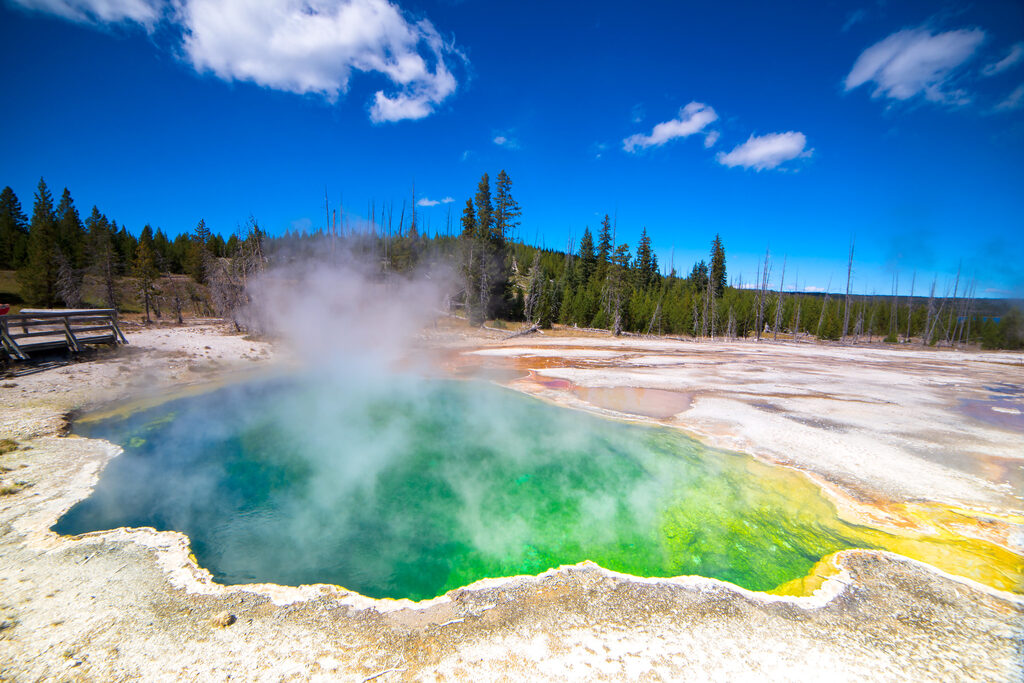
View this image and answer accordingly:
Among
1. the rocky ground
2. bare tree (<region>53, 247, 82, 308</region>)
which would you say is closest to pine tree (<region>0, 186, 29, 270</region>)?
bare tree (<region>53, 247, 82, 308</region>)

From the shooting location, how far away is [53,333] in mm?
10344

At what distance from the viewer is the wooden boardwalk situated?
891cm

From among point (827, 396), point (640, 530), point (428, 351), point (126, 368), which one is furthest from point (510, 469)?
point (428, 351)

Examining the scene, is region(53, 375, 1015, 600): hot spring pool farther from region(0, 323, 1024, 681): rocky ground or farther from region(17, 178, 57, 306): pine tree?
region(17, 178, 57, 306): pine tree

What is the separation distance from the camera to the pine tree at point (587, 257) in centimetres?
4597

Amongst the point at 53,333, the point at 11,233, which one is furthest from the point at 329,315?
the point at 11,233

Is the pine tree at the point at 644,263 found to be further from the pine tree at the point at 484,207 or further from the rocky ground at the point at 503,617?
the rocky ground at the point at 503,617

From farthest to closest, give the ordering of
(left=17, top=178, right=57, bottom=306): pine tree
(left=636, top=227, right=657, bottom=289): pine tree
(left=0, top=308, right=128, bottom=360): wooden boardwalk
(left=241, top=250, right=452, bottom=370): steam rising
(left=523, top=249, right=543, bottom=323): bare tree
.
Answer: (left=636, top=227, right=657, bottom=289): pine tree, (left=523, top=249, right=543, bottom=323): bare tree, (left=17, top=178, right=57, bottom=306): pine tree, (left=241, top=250, right=452, bottom=370): steam rising, (left=0, top=308, right=128, bottom=360): wooden boardwalk

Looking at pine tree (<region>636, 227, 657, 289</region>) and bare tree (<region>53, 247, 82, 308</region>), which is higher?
pine tree (<region>636, 227, 657, 289</region>)

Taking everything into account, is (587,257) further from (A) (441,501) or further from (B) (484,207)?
(A) (441,501)

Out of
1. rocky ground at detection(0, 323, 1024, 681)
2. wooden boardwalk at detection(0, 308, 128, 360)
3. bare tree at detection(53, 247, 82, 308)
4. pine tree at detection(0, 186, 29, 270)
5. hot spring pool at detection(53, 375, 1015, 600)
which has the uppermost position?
pine tree at detection(0, 186, 29, 270)

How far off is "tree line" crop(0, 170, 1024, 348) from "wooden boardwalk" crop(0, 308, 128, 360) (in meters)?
6.13

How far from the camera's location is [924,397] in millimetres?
11312

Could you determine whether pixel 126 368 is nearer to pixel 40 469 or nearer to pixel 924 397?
pixel 40 469
